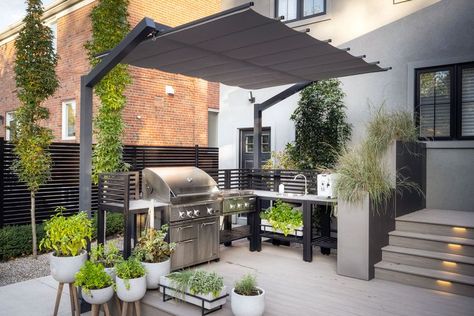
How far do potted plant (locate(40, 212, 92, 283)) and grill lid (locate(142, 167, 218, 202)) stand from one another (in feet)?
3.91

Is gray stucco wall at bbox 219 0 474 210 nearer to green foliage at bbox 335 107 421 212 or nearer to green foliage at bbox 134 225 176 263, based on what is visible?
green foliage at bbox 335 107 421 212

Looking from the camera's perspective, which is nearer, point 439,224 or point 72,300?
point 72,300

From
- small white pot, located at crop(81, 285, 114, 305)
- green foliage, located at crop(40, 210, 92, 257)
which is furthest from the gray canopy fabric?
small white pot, located at crop(81, 285, 114, 305)

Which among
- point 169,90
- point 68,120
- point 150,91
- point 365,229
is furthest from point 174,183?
point 68,120

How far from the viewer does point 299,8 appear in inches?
349

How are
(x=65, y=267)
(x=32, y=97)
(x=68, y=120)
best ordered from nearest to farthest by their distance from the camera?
(x=65, y=267) < (x=32, y=97) < (x=68, y=120)

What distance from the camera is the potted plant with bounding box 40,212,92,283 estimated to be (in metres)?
3.97

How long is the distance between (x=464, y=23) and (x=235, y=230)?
205 inches

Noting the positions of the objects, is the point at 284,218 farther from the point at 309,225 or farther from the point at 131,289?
the point at 131,289

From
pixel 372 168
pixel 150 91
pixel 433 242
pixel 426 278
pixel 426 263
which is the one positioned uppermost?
pixel 150 91

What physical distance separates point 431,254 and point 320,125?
3.60 m

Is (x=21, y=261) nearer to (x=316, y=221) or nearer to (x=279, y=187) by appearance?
(x=279, y=187)

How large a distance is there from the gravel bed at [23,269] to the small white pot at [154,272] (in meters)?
2.49

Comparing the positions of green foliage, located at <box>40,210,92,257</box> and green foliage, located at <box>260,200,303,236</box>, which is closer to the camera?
green foliage, located at <box>40,210,92,257</box>
